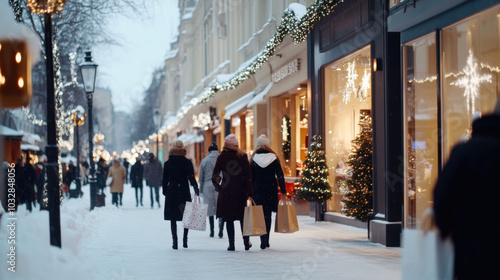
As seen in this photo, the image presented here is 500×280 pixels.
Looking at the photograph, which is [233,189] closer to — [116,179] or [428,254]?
[428,254]

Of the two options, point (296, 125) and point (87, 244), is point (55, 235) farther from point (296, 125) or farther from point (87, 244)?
point (296, 125)

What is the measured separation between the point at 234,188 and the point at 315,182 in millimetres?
5267

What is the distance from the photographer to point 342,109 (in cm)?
1703

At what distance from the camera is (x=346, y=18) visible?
1543cm

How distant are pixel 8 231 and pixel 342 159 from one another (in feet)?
33.8

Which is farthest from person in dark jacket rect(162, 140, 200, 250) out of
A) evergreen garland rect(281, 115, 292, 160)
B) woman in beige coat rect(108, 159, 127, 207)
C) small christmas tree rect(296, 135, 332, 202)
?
woman in beige coat rect(108, 159, 127, 207)

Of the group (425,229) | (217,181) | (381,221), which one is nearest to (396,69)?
(381,221)

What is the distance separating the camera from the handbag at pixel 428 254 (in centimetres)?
421

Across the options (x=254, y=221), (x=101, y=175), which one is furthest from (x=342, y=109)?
(x=101, y=175)

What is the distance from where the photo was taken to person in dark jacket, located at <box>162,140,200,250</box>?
12266 mm

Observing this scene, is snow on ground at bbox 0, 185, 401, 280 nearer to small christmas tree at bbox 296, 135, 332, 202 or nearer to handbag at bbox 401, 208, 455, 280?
small christmas tree at bbox 296, 135, 332, 202

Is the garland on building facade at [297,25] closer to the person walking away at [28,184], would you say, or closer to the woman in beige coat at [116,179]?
the woman in beige coat at [116,179]

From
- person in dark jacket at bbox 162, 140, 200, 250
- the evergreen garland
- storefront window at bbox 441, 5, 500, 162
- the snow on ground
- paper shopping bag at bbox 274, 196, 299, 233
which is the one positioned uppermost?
storefront window at bbox 441, 5, 500, 162

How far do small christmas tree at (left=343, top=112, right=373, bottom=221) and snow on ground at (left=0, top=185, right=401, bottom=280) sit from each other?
0.54 m
